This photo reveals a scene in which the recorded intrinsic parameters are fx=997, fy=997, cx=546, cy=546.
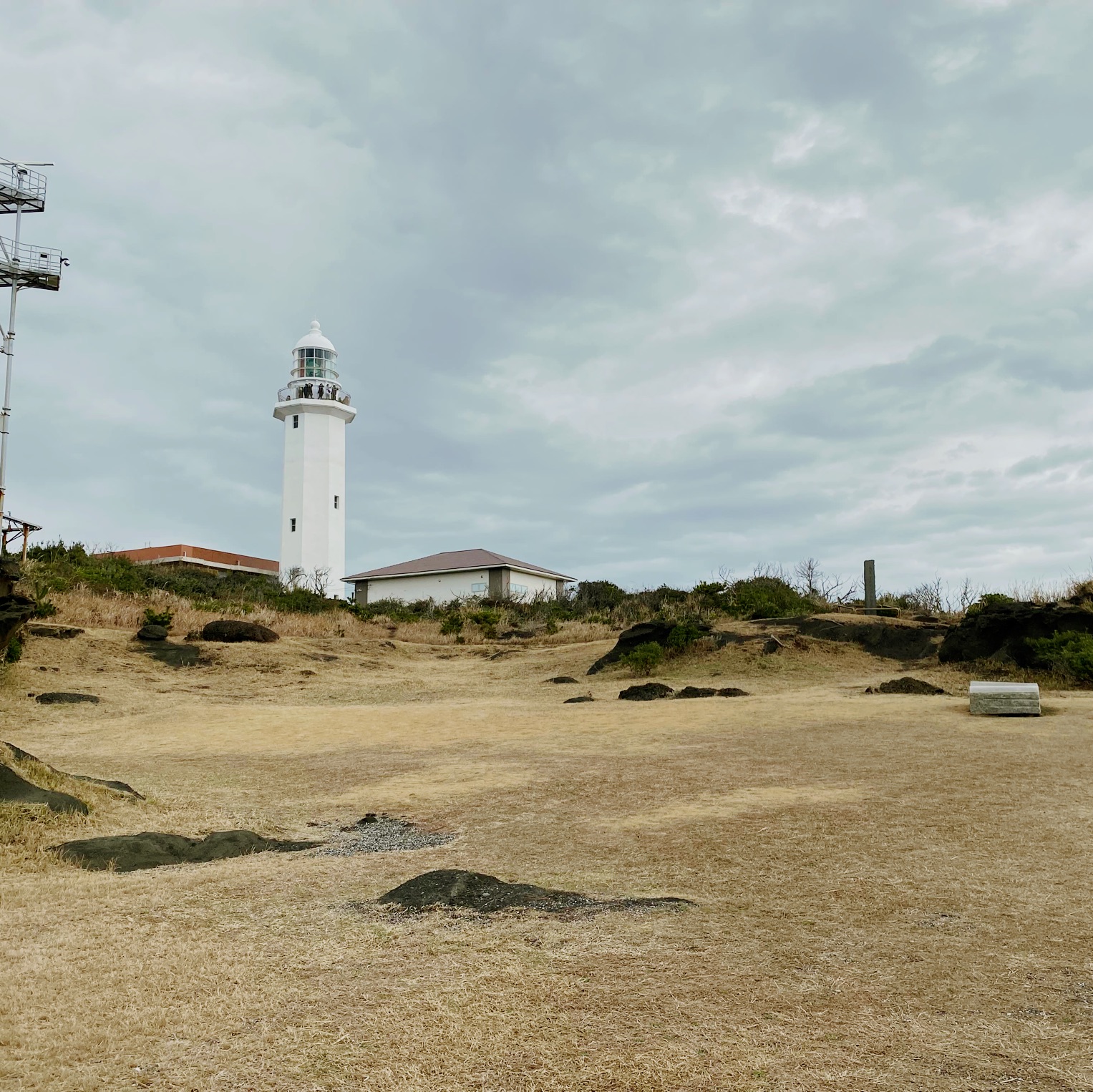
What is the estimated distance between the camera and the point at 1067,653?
1694 centimetres

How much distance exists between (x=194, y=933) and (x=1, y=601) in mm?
14546

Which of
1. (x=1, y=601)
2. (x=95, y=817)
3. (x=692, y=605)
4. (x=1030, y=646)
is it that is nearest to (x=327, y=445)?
(x=692, y=605)

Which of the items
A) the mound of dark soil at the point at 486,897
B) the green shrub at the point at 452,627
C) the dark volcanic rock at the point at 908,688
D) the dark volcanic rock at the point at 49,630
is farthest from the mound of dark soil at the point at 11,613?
the green shrub at the point at 452,627

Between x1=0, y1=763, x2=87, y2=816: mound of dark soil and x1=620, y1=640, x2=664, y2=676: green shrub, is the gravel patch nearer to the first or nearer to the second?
x1=0, y1=763, x2=87, y2=816: mound of dark soil

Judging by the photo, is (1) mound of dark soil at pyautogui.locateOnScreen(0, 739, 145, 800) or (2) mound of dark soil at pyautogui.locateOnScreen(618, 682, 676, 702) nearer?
(1) mound of dark soil at pyautogui.locateOnScreen(0, 739, 145, 800)

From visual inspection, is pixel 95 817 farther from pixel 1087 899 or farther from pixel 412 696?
pixel 412 696

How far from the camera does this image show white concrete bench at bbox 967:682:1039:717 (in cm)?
1329

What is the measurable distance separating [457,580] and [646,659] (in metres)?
26.2

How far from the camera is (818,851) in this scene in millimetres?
6785

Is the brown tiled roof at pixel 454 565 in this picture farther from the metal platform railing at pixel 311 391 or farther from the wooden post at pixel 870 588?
the wooden post at pixel 870 588

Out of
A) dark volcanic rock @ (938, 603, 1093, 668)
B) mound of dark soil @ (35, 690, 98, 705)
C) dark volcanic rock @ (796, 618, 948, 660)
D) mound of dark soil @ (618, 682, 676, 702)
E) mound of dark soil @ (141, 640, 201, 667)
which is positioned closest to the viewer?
mound of dark soil @ (35, 690, 98, 705)

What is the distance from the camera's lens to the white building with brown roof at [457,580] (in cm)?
4550

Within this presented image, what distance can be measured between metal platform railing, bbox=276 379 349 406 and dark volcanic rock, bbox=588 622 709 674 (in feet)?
85.4

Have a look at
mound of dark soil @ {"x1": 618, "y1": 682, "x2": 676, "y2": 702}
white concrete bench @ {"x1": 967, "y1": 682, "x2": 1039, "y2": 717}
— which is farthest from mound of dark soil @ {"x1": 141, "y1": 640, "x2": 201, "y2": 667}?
white concrete bench @ {"x1": 967, "y1": 682, "x2": 1039, "y2": 717}
